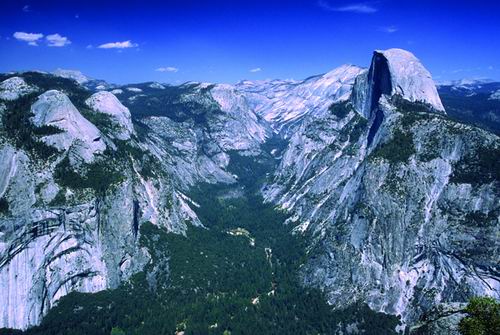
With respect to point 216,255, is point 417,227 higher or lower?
higher

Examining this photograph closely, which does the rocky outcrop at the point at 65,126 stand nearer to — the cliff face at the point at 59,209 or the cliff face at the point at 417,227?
the cliff face at the point at 59,209

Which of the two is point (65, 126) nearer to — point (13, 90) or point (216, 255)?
point (13, 90)

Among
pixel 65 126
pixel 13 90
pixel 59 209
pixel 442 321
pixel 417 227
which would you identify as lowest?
pixel 417 227

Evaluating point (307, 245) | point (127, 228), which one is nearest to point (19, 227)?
point (127, 228)

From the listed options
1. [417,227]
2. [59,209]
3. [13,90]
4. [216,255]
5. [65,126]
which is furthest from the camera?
→ [13,90]

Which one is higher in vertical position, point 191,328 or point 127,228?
point 127,228

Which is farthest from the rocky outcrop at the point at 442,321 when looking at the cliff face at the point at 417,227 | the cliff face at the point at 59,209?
the cliff face at the point at 59,209

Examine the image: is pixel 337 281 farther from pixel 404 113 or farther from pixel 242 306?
pixel 404 113

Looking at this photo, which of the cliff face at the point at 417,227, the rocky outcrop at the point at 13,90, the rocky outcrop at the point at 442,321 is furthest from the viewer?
the rocky outcrop at the point at 13,90

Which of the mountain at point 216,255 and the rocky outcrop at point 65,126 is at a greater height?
the rocky outcrop at point 65,126

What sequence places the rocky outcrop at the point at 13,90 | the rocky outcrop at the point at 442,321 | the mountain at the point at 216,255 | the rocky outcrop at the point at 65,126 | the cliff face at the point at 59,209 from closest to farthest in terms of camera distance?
the rocky outcrop at the point at 442,321 → the cliff face at the point at 59,209 → the mountain at the point at 216,255 → the rocky outcrop at the point at 65,126 → the rocky outcrop at the point at 13,90

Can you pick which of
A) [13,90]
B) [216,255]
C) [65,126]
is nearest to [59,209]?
[65,126]
